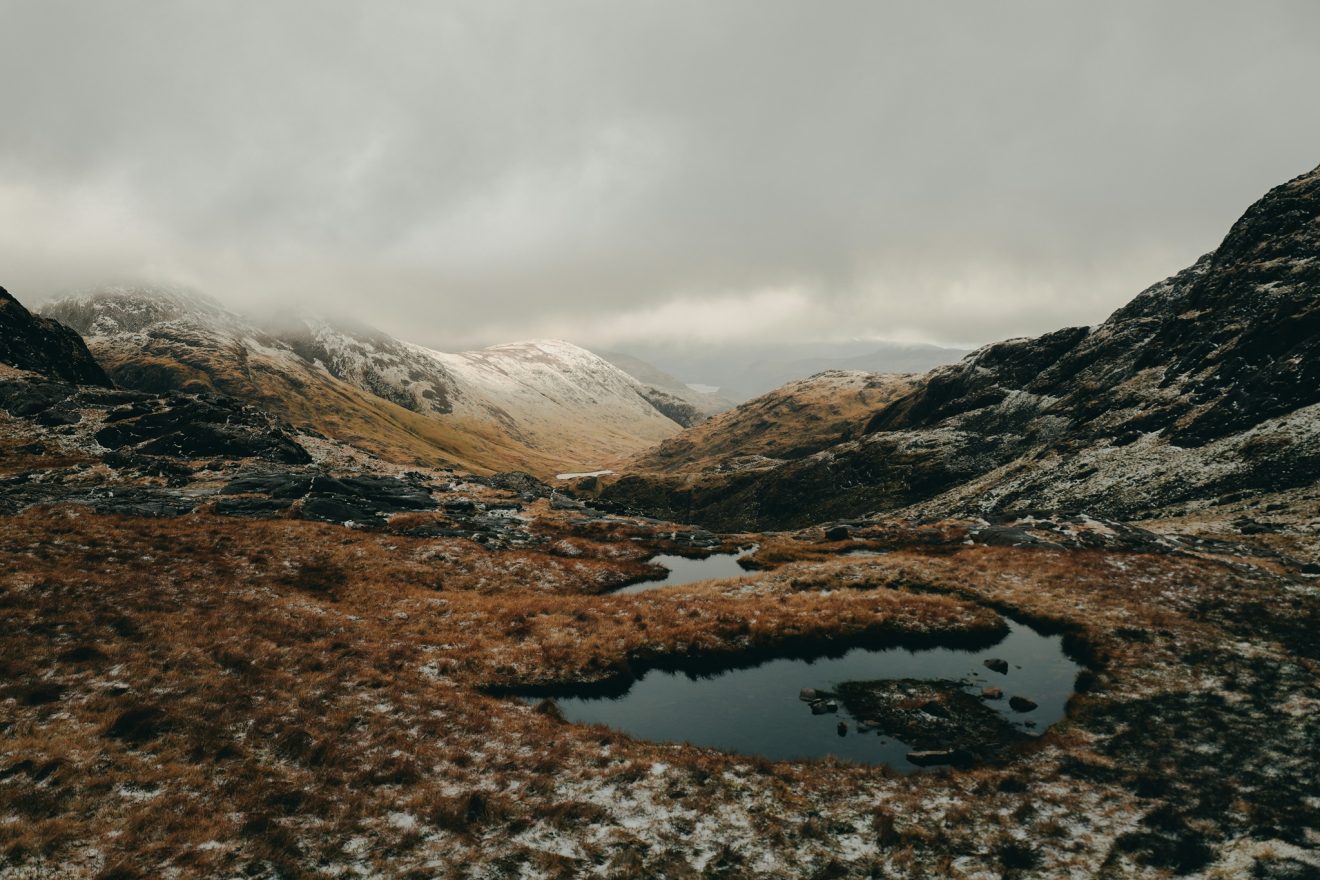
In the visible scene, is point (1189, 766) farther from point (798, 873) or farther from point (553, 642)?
point (553, 642)

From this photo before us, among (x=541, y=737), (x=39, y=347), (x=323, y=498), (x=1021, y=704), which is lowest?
(x=541, y=737)

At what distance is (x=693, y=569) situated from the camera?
49.4 metres

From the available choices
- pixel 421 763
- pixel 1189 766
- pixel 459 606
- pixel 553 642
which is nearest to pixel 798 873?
pixel 421 763

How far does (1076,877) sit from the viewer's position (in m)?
12.9

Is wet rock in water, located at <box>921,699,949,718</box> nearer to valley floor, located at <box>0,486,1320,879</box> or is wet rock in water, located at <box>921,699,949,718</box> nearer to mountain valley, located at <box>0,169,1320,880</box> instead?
mountain valley, located at <box>0,169,1320,880</box>

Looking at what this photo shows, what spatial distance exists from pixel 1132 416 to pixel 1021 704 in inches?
2971

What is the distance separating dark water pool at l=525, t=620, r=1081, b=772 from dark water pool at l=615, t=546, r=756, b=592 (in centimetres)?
1562

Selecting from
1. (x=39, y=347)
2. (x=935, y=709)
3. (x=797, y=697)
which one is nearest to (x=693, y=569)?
(x=797, y=697)

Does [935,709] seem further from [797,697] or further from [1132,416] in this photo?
[1132,416]

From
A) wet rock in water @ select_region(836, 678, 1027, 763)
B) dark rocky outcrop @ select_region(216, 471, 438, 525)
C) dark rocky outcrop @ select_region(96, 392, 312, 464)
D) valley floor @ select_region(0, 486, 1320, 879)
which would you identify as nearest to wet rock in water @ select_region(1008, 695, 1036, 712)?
wet rock in water @ select_region(836, 678, 1027, 763)

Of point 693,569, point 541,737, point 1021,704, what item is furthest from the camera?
point 693,569

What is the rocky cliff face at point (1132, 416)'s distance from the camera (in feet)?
183

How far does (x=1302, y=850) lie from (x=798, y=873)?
12.1 metres

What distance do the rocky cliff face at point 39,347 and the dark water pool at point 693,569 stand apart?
343ft
